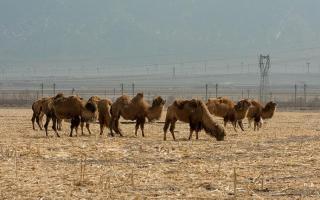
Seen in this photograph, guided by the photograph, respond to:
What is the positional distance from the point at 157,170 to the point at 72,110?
11.2 m

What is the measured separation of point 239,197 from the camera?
12.4 meters

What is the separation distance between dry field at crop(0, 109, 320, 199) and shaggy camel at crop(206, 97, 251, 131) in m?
10.4

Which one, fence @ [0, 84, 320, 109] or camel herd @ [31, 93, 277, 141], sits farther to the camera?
fence @ [0, 84, 320, 109]

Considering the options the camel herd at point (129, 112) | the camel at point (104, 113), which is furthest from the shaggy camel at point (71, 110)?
the camel at point (104, 113)

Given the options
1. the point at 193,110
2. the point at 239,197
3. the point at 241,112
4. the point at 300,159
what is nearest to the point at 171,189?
the point at 239,197

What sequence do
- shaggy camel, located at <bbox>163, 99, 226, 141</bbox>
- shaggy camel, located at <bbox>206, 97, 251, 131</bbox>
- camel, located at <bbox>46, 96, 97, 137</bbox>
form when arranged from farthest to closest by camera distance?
shaggy camel, located at <bbox>206, 97, 251, 131</bbox>, camel, located at <bbox>46, 96, 97, 137</bbox>, shaggy camel, located at <bbox>163, 99, 226, 141</bbox>

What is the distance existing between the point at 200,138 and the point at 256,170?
403 inches

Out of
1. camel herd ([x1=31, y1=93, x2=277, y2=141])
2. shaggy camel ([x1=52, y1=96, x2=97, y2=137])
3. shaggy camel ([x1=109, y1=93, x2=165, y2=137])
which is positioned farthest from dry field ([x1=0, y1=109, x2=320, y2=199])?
shaggy camel ([x1=109, y1=93, x2=165, y2=137])

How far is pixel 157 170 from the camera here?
15.6 metres

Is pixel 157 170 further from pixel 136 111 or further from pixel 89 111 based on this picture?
pixel 89 111

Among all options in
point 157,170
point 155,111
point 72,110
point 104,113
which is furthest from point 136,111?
point 157,170

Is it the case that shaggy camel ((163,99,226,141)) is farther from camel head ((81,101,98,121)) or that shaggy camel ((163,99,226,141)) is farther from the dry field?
camel head ((81,101,98,121))

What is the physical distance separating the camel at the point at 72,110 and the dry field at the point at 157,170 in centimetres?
364

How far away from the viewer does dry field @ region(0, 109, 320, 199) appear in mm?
12852
